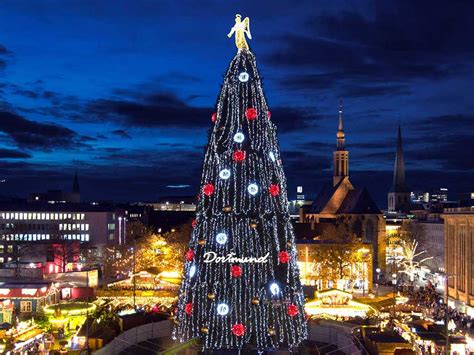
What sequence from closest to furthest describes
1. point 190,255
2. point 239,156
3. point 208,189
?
point 239,156, point 208,189, point 190,255

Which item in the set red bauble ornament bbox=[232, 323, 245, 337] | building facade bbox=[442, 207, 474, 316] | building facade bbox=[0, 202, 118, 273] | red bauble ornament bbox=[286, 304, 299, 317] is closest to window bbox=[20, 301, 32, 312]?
red bauble ornament bbox=[232, 323, 245, 337]

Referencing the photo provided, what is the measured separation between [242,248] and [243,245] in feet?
0.43

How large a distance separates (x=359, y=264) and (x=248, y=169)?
1705 inches

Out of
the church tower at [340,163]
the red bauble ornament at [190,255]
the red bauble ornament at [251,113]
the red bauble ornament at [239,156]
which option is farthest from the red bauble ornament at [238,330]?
the church tower at [340,163]

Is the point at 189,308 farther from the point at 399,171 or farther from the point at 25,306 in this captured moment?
the point at 399,171

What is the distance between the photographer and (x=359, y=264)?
68.5 m

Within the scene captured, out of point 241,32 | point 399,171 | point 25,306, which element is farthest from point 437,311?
point 399,171

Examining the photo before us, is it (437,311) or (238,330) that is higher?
(238,330)

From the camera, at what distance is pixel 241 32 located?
28922mm

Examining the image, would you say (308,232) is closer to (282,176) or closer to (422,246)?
(422,246)

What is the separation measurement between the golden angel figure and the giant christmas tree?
67.8 inches

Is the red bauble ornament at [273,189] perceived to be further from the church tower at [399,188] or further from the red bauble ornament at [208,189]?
the church tower at [399,188]

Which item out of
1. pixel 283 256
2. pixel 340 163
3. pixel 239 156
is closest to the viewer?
pixel 239 156

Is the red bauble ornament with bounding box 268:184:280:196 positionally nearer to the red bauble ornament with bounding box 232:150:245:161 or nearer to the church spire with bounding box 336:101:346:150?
the red bauble ornament with bounding box 232:150:245:161
